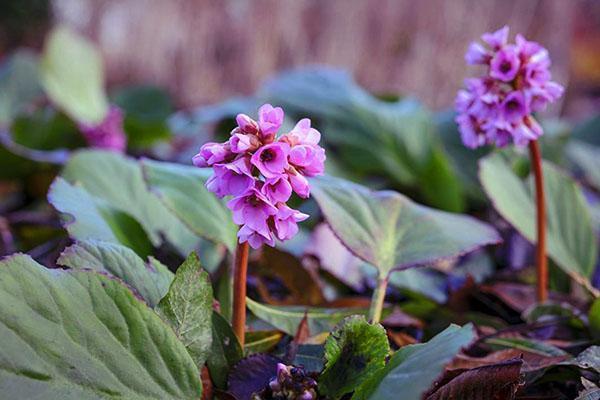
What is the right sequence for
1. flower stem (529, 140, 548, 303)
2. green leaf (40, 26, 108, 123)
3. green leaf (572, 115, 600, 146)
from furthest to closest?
green leaf (40, 26, 108, 123) → green leaf (572, 115, 600, 146) → flower stem (529, 140, 548, 303)

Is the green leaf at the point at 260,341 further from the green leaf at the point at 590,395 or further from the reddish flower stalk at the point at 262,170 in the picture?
the green leaf at the point at 590,395

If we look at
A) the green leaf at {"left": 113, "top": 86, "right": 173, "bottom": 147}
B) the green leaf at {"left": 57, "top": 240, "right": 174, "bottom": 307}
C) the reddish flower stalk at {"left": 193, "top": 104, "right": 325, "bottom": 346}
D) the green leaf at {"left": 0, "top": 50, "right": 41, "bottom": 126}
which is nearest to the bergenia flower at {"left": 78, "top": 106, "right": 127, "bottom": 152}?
the green leaf at {"left": 113, "top": 86, "right": 173, "bottom": 147}

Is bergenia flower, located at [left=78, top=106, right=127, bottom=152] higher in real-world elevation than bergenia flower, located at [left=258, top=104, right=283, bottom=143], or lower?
lower

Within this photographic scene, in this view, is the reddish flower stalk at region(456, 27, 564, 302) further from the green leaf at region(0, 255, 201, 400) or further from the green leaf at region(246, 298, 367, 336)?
the green leaf at region(0, 255, 201, 400)

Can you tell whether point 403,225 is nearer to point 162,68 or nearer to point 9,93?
point 9,93

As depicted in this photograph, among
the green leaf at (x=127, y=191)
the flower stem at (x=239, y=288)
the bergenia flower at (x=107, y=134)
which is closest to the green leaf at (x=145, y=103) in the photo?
the bergenia flower at (x=107, y=134)
